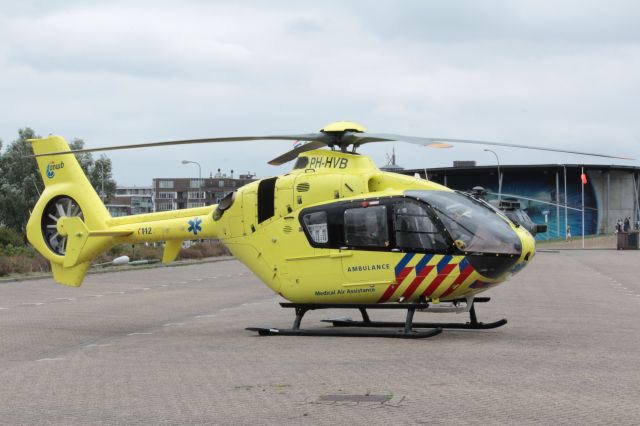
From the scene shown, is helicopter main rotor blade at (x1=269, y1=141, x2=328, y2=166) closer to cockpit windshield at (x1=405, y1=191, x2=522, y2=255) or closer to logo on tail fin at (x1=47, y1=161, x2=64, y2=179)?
cockpit windshield at (x1=405, y1=191, x2=522, y2=255)

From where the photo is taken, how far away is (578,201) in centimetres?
9975

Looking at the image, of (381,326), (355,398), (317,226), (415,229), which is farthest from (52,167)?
(355,398)

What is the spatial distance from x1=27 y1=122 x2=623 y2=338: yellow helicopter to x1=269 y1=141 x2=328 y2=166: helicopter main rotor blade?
0.03 meters

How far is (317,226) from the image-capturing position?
15992 millimetres

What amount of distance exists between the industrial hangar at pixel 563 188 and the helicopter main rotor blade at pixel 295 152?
8276 cm

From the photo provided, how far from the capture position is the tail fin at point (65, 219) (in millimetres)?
19422

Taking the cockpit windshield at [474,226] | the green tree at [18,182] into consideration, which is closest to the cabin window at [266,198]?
the cockpit windshield at [474,226]

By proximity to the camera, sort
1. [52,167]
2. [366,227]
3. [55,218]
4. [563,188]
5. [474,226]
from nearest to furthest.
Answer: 1. [474,226]
2. [366,227]
3. [55,218]
4. [52,167]
5. [563,188]

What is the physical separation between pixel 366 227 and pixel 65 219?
7449 mm

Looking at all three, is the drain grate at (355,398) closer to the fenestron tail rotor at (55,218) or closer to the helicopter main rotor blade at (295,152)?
the helicopter main rotor blade at (295,152)

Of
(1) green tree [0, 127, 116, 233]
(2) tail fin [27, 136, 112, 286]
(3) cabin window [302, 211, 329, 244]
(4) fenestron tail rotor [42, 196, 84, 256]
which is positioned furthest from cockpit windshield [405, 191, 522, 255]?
(1) green tree [0, 127, 116, 233]

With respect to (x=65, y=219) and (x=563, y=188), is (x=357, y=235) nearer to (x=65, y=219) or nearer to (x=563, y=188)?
(x=65, y=219)

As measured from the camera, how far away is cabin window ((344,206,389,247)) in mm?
15234

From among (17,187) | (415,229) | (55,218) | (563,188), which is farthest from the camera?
(563,188)
